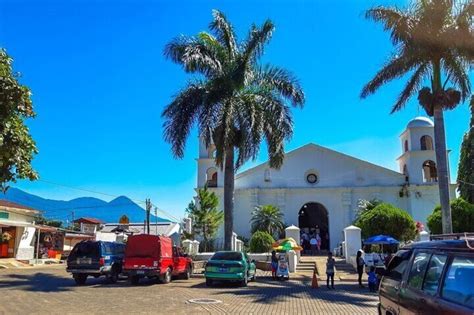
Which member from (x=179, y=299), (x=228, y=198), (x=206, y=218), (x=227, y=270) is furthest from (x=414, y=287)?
(x=206, y=218)

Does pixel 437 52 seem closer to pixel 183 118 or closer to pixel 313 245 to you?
pixel 183 118

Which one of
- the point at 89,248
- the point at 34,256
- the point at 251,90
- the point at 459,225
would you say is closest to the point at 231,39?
the point at 251,90

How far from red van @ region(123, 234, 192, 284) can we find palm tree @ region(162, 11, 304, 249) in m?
4.18

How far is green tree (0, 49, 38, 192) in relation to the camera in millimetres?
6148

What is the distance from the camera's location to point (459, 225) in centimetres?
2953

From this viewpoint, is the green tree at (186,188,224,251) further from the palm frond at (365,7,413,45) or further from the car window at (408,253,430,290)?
the car window at (408,253,430,290)

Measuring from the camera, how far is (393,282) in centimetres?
686

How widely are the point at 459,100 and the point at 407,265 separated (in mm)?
17094

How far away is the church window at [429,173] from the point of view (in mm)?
42125

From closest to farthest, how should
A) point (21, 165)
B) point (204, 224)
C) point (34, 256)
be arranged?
1. point (21, 165)
2. point (204, 224)
3. point (34, 256)

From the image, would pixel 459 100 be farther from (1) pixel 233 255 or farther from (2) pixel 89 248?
(2) pixel 89 248

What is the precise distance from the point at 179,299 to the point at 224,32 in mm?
14904

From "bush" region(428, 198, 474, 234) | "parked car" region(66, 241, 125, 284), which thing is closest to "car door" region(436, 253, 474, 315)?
"parked car" region(66, 241, 125, 284)

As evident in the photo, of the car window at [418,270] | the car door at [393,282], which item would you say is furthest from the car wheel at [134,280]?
the car window at [418,270]
